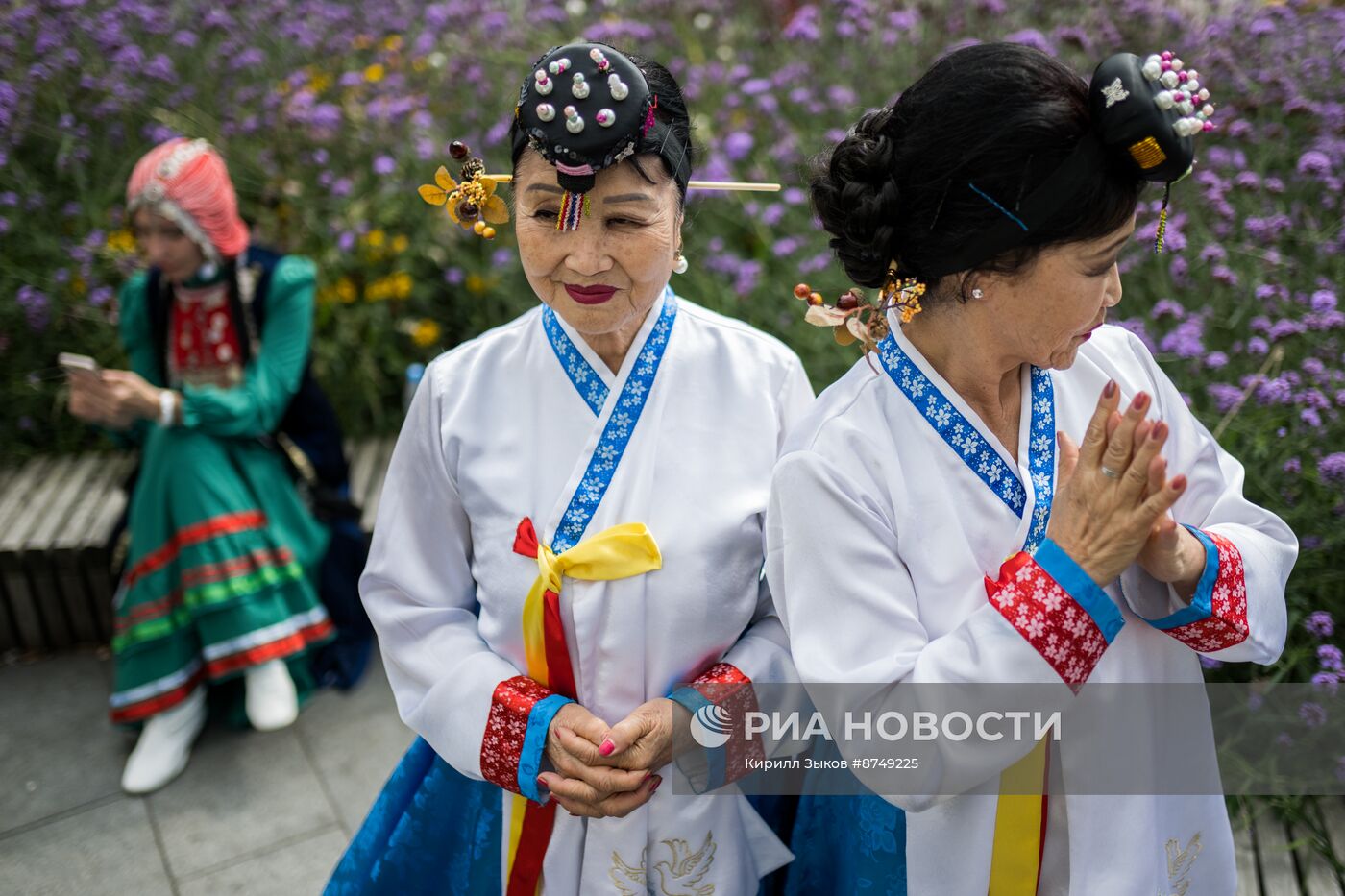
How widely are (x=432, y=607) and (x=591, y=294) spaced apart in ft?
2.01

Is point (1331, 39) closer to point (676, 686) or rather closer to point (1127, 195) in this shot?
point (1127, 195)

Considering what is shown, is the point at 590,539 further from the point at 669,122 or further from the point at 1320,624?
the point at 1320,624

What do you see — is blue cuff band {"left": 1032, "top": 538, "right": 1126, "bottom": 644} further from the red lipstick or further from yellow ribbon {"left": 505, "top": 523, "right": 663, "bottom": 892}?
the red lipstick

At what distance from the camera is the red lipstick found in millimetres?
1683

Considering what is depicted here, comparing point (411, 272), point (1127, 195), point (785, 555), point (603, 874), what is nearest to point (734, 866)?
point (603, 874)

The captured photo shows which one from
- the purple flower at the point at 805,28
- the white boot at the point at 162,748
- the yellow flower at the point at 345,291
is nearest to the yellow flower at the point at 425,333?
the yellow flower at the point at 345,291

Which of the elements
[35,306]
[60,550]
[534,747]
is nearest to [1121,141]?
[534,747]

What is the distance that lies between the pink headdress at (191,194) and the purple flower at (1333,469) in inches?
107

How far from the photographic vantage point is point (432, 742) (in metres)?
1.86

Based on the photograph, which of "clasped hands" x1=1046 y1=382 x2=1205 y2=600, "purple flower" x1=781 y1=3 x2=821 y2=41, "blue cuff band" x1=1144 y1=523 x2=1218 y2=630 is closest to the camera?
"clasped hands" x1=1046 y1=382 x2=1205 y2=600

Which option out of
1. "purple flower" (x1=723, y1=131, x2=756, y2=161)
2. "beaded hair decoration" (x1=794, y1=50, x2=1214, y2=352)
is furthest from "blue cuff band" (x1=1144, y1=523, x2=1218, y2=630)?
"purple flower" (x1=723, y1=131, x2=756, y2=161)

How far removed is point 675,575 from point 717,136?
2908 mm

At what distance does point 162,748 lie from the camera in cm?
310

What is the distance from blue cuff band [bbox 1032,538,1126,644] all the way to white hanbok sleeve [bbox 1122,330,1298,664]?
7.2 inches
